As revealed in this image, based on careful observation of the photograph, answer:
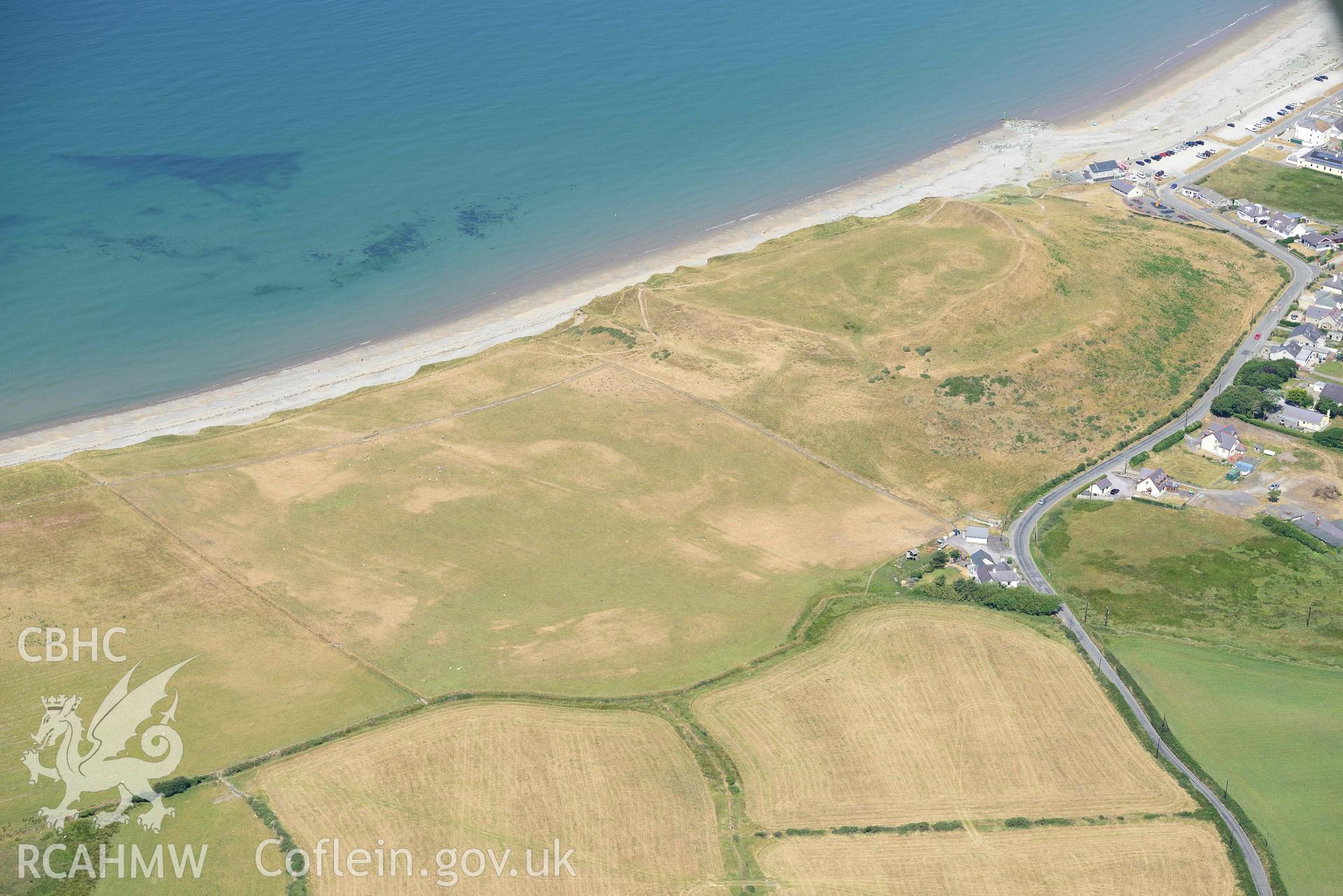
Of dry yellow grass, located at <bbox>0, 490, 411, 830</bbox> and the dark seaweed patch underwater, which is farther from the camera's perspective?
the dark seaweed patch underwater

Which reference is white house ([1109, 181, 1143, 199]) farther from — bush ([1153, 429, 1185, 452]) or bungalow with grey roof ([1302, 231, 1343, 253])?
bush ([1153, 429, 1185, 452])

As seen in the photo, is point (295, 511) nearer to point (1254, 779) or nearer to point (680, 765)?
point (680, 765)

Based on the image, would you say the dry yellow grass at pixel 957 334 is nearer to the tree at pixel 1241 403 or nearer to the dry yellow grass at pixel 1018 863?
the tree at pixel 1241 403

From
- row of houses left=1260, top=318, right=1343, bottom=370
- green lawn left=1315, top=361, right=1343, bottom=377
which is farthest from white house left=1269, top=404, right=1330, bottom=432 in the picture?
row of houses left=1260, top=318, right=1343, bottom=370

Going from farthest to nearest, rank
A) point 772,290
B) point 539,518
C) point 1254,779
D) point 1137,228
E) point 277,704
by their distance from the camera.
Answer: point 1137,228, point 772,290, point 539,518, point 277,704, point 1254,779

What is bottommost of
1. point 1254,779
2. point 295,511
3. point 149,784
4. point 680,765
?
point 1254,779

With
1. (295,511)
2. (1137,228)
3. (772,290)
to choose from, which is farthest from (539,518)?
(1137,228)
